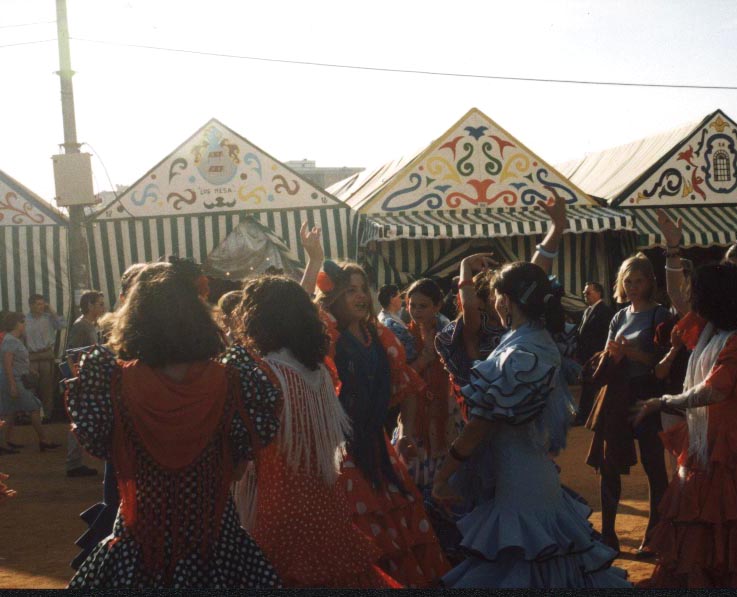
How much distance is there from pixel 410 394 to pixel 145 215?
378 inches

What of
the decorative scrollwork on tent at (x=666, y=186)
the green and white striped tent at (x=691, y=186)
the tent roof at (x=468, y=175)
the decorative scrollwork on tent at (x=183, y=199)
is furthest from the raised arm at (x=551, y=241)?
the decorative scrollwork on tent at (x=666, y=186)

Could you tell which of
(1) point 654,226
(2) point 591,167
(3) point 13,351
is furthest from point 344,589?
(2) point 591,167

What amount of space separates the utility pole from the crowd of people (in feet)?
Answer: 27.2

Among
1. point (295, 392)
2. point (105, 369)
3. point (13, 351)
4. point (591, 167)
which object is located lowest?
point (13, 351)

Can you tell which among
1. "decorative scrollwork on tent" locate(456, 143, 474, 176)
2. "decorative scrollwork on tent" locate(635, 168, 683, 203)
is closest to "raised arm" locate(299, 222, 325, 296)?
"decorative scrollwork on tent" locate(456, 143, 474, 176)

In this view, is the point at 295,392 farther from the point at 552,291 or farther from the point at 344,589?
the point at 552,291

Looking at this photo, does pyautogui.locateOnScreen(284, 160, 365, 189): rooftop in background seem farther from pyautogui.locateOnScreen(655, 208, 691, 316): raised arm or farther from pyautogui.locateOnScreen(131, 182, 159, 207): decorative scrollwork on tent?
pyautogui.locateOnScreen(655, 208, 691, 316): raised arm

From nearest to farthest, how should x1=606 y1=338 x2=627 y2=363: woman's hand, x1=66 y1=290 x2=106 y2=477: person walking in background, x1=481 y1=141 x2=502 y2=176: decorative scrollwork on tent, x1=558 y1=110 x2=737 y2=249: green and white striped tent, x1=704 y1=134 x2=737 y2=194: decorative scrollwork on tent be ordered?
1. x1=606 y1=338 x2=627 y2=363: woman's hand
2. x1=66 y1=290 x2=106 y2=477: person walking in background
3. x1=481 y1=141 x2=502 y2=176: decorative scrollwork on tent
4. x1=558 y1=110 x2=737 y2=249: green and white striped tent
5. x1=704 y1=134 x2=737 y2=194: decorative scrollwork on tent

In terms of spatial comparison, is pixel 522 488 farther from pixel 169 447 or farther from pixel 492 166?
pixel 492 166

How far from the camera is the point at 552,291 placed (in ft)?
13.2

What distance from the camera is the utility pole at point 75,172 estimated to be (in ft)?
43.7

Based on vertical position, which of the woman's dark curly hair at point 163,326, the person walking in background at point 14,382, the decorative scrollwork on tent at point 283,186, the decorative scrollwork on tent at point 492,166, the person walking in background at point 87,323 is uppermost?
the decorative scrollwork on tent at point 492,166

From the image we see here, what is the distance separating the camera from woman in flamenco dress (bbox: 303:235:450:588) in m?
4.59

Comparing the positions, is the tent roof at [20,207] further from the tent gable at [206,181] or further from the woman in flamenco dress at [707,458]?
the woman in flamenco dress at [707,458]
